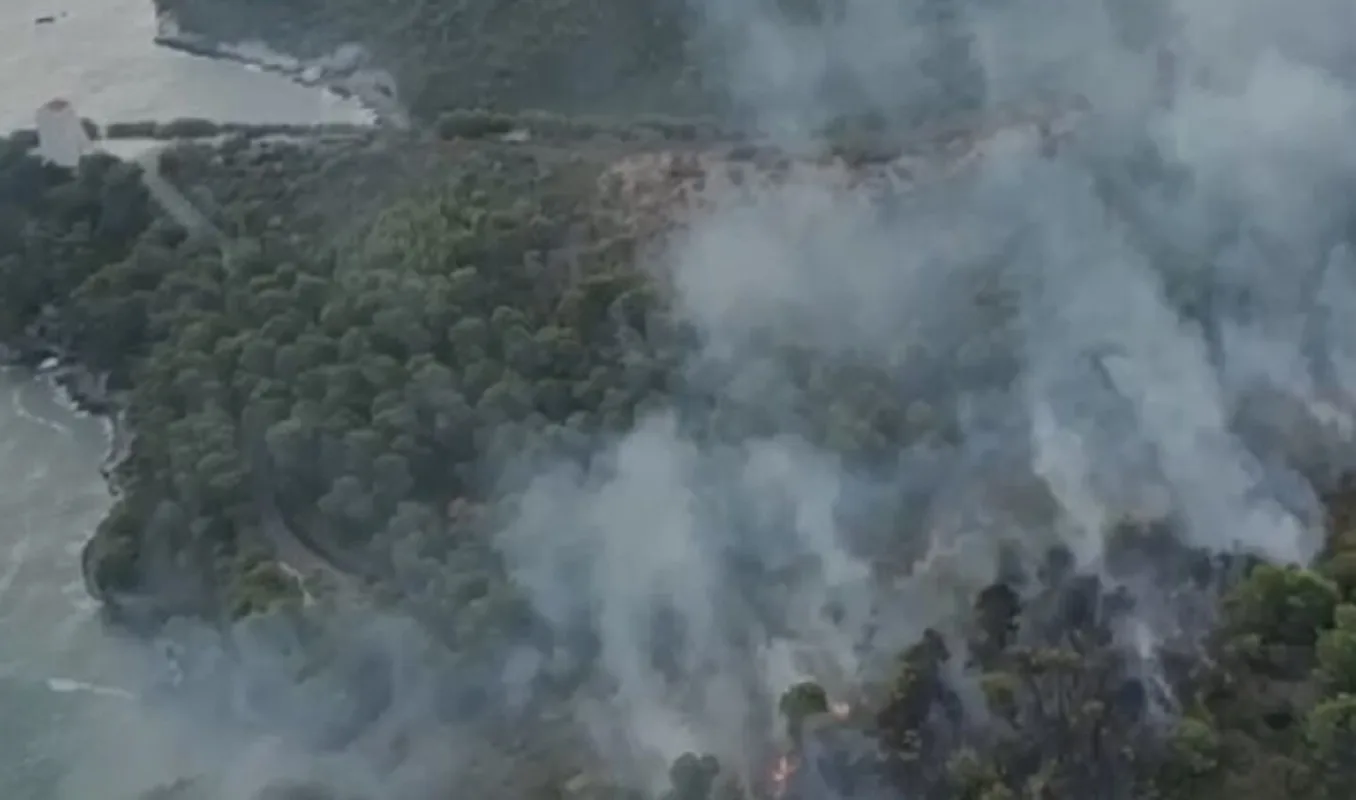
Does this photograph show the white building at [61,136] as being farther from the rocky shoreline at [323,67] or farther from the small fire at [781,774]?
the small fire at [781,774]

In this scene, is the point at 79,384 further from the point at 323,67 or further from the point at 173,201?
the point at 323,67

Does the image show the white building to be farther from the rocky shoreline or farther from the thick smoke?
the thick smoke

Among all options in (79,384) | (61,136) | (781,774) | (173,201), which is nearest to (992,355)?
(781,774)

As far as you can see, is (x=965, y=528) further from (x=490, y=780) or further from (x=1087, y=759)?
(x=490, y=780)

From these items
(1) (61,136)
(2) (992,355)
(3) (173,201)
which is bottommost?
(2) (992,355)

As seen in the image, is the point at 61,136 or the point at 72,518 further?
the point at 61,136

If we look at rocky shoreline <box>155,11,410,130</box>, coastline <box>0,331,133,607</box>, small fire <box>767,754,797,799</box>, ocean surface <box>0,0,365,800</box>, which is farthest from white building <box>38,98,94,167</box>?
small fire <box>767,754,797,799</box>

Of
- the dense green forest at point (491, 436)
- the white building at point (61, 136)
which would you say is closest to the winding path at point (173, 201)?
the dense green forest at point (491, 436)

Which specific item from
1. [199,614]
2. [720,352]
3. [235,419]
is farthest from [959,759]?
[235,419]
